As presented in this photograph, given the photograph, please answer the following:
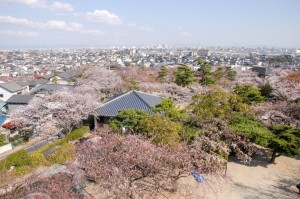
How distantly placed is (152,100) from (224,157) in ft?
27.3

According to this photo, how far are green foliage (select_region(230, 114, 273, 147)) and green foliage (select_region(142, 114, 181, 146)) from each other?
15.5 feet

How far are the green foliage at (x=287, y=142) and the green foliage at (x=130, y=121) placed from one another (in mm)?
7791

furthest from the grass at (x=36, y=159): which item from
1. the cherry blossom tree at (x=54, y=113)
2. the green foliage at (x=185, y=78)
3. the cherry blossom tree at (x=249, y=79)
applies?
the cherry blossom tree at (x=249, y=79)

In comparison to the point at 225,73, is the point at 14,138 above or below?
below

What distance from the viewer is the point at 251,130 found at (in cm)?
1444

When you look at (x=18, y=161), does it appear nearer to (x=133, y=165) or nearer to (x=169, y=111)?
(x=133, y=165)

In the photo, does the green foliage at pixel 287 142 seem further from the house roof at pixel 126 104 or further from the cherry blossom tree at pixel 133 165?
the house roof at pixel 126 104

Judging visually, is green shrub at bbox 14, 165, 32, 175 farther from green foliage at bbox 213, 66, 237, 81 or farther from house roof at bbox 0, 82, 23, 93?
green foliage at bbox 213, 66, 237, 81

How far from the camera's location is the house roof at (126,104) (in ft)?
58.9

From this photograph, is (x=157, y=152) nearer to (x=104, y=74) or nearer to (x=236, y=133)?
(x=236, y=133)

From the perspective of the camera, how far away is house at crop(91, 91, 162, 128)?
18.0 m

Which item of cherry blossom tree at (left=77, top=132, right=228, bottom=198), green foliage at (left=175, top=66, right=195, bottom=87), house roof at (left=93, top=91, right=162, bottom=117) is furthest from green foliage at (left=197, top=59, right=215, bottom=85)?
cherry blossom tree at (left=77, top=132, right=228, bottom=198)

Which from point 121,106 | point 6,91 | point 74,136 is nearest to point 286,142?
point 121,106

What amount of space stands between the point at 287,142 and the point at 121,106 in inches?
451
